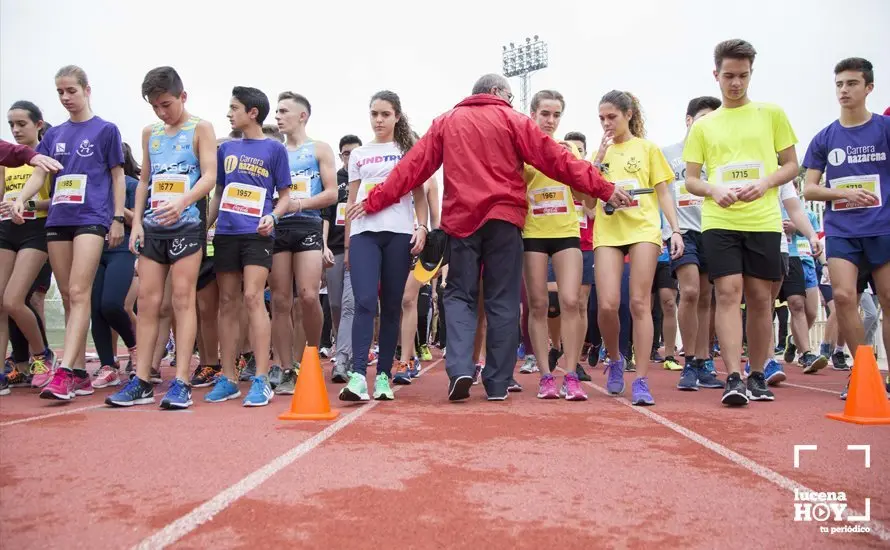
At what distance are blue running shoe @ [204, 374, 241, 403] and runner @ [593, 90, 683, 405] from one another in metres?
2.49

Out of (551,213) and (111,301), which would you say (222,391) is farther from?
(551,213)

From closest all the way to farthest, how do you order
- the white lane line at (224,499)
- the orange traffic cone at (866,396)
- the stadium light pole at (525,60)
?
the white lane line at (224,499) < the orange traffic cone at (866,396) < the stadium light pole at (525,60)

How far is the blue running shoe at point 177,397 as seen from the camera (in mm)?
3990

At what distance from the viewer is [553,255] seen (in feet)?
16.2

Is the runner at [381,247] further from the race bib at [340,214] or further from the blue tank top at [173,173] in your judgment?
the race bib at [340,214]

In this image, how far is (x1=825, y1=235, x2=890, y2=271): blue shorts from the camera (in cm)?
458

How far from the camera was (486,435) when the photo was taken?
3205mm

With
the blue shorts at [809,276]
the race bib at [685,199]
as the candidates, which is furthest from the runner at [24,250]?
the blue shorts at [809,276]

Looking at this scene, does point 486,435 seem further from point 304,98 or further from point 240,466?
point 304,98

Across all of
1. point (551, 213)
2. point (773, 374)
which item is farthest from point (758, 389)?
point (551, 213)

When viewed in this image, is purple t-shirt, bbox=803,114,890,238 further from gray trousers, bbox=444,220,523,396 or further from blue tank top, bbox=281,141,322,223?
blue tank top, bbox=281,141,322,223

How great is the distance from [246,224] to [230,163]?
1.59ft

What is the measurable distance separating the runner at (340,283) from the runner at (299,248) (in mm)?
520

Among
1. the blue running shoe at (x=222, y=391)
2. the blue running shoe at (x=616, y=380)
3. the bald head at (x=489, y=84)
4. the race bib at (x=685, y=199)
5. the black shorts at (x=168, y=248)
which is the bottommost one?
the blue running shoe at (x=616, y=380)
